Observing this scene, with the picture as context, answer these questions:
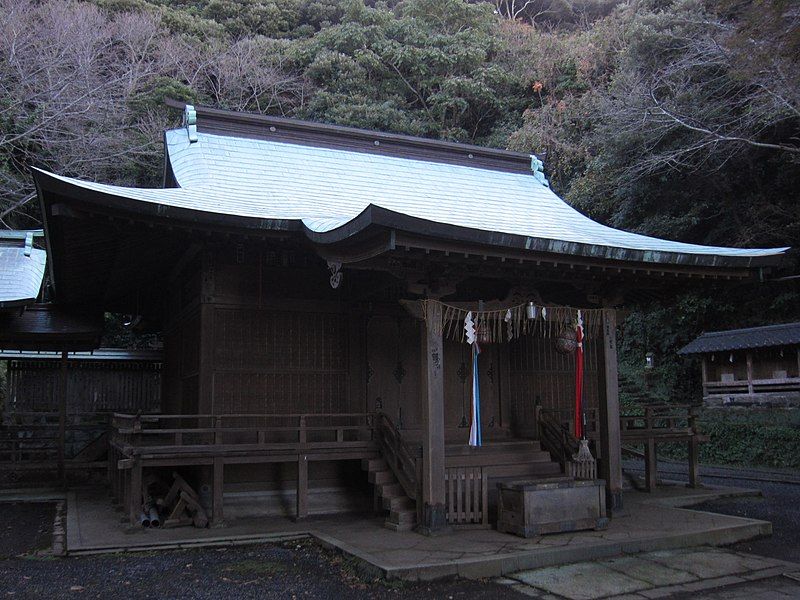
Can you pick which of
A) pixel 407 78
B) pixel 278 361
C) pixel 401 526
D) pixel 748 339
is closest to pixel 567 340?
pixel 401 526

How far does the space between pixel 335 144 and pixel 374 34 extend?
20815mm

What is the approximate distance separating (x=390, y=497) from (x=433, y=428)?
49.9 inches

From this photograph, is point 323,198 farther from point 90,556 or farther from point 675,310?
point 675,310

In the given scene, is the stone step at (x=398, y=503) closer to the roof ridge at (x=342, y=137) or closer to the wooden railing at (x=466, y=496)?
the wooden railing at (x=466, y=496)

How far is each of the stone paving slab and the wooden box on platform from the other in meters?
0.80

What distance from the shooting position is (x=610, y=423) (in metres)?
9.23

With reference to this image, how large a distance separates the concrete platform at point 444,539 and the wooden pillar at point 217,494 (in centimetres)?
13

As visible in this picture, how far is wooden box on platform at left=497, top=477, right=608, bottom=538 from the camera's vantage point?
25.1ft

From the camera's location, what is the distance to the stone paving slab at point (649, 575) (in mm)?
5992

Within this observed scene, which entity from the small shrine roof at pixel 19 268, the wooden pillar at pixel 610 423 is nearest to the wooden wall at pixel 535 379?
the wooden pillar at pixel 610 423

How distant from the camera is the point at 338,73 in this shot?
3083 cm

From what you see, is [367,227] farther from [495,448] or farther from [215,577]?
[495,448]

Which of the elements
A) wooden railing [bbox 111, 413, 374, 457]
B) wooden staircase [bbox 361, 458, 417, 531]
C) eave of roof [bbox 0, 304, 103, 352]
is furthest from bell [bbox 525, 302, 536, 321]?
eave of roof [bbox 0, 304, 103, 352]

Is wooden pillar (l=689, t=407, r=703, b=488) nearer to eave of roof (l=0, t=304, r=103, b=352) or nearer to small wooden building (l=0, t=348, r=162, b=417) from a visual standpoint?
eave of roof (l=0, t=304, r=103, b=352)
